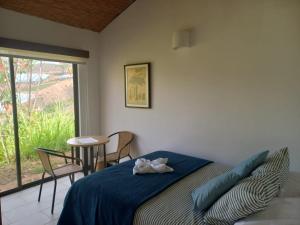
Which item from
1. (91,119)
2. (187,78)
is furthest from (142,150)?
(187,78)

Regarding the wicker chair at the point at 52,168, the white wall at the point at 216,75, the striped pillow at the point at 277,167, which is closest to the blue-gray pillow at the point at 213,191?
the striped pillow at the point at 277,167

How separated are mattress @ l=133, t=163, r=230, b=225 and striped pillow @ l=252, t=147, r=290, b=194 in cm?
52

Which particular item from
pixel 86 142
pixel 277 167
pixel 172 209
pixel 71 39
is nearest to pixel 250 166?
pixel 277 167

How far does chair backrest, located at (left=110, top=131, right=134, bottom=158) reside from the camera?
3.61 m

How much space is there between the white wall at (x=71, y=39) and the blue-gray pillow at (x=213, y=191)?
108 inches

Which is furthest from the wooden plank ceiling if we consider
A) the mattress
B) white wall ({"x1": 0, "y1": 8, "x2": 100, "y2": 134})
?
the mattress

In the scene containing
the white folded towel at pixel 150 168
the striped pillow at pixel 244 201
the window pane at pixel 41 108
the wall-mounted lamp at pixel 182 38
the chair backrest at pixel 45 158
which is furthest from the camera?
the window pane at pixel 41 108

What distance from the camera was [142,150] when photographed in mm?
3662

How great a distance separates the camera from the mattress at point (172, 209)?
5.27 feet

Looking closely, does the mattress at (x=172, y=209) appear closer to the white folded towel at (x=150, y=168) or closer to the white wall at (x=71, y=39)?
the white folded towel at (x=150, y=168)

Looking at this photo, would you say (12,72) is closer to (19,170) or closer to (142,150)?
(19,170)

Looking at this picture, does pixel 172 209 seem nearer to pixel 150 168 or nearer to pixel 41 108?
A: pixel 150 168

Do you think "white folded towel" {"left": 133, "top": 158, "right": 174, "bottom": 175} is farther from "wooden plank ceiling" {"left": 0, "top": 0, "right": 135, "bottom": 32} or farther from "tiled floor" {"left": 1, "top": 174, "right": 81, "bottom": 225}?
"wooden plank ceiling" {"left": 0, "top": 0, "right": 135, "bottom": 32}

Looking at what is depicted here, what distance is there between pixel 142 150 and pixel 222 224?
7.51 ft
